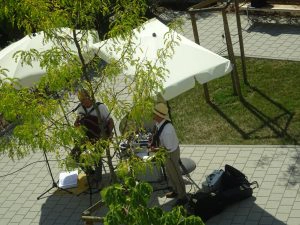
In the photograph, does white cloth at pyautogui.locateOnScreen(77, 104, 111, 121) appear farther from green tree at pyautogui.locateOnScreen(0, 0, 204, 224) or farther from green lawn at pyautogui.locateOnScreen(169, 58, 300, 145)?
green lawn at pyautogui.locateOnScreen(169, 58, 300, 145)

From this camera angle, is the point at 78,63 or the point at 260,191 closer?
the point at 78,63

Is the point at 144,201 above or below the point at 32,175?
above

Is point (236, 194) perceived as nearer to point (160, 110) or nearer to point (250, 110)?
point (160, 110)

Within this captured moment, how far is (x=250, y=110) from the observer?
13.9 meters

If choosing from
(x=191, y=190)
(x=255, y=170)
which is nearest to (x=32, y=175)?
(x=191, y=190)

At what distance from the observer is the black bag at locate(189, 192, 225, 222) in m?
10.9

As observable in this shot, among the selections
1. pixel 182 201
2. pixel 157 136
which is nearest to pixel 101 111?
pixel 157 136

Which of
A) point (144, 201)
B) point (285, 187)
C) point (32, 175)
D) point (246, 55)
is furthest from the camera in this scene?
point (246, 55)

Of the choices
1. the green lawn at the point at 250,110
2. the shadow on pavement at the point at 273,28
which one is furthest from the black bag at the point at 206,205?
the shadow on pavement at the point at 273,28

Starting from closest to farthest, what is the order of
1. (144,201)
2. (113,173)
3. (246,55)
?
(144,201)
(113,173)
(246,55)

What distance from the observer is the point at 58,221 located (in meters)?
11.8

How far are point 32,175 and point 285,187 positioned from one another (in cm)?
457

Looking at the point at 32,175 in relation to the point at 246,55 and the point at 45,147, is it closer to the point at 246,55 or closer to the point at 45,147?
the point at 45,147

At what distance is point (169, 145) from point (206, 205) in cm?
104
